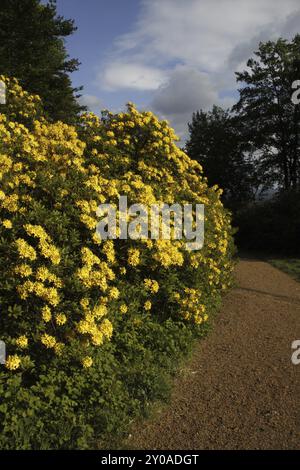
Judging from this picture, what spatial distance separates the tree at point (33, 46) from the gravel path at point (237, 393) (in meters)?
13.2

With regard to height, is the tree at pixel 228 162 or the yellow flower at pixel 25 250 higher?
the tree at pixel 228 162

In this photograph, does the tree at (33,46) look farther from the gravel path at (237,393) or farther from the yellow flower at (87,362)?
the yellow flower at (87,362)

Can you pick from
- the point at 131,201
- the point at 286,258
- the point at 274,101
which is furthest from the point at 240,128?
the point at 131,201

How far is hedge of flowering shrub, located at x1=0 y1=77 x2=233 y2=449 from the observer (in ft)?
12.1

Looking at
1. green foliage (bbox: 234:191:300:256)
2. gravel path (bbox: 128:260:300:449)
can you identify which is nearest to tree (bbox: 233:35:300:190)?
green foliage (bbox: 234:191:300:256)

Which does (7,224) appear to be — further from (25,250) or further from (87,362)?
(87,362)

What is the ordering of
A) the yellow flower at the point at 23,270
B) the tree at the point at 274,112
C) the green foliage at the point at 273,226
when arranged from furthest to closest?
1. the tree at the point at 274,112
2. the green foliage at the point at 273,226
3. the yellow flower at the point at 23,270

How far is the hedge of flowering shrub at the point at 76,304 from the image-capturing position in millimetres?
3682

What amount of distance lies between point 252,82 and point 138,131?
24175mm

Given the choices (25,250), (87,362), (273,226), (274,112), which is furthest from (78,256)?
(274,112)

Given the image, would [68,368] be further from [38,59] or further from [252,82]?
[252,82]

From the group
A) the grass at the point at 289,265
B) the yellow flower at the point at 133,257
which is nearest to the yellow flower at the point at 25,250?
the yellow flower at the point at 133,257

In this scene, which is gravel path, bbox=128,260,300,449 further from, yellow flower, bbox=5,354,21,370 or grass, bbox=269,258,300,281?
grass, bbox=269,258,300,281

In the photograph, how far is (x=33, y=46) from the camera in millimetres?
19047
